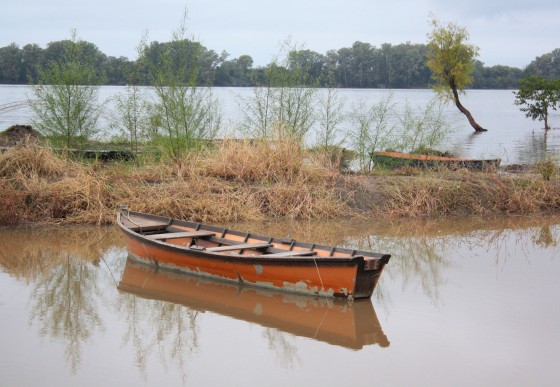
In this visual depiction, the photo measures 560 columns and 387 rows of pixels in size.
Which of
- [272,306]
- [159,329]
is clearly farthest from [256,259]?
[159,329]

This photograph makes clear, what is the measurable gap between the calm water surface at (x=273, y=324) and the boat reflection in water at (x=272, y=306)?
0.07 ft

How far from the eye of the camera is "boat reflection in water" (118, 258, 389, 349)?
8.05 m

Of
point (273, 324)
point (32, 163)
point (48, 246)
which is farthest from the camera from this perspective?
point (32, 163)

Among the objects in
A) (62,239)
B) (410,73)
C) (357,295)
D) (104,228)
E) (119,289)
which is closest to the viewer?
(357,295)

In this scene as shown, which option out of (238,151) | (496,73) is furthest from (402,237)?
(496,73)

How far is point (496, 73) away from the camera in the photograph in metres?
86.6

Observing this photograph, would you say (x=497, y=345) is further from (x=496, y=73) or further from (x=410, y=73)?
(x=496, y=73)

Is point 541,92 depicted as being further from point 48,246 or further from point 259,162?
point 48,246

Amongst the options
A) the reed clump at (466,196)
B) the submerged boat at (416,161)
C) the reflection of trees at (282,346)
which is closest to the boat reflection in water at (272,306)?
the reflection of trees at (282,346)

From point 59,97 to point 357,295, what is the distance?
350 inches

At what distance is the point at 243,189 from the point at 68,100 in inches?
161

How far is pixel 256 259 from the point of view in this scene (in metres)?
9.19

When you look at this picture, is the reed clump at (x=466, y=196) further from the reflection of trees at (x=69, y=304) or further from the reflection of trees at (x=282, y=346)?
the reflection of trees at (x=282, y=346)

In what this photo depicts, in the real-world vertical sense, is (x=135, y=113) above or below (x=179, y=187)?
above
